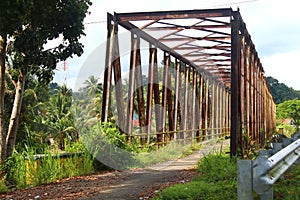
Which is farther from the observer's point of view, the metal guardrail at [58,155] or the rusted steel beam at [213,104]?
the rusted steel beam at [213,104]

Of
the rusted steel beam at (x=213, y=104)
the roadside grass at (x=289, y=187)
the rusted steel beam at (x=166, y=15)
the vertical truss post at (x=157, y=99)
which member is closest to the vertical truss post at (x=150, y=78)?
the vertical truss post at (x=157, y=99)

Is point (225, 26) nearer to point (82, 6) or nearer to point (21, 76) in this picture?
point (82, 6)

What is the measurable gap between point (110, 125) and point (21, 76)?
2479 millimetres

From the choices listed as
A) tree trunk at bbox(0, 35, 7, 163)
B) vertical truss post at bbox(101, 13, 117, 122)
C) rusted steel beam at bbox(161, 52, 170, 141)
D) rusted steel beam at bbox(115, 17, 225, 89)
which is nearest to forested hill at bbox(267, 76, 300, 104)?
rusted steel beam at bbox(115, 17, 225, 89)

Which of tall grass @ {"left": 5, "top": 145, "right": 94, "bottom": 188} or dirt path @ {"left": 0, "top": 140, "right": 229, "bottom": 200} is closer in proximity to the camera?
dirt path @ {"left": 0, "top": 140, "right": 229, "bottom": 200}

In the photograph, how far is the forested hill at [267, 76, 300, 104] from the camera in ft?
349

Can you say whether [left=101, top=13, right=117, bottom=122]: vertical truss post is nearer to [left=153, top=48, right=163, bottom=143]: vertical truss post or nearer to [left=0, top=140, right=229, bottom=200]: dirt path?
[left=0, top=140, right=229, bottom=200]: dirt path

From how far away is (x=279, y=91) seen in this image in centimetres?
10744

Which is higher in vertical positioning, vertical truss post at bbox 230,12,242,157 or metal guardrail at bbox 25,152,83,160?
vertical truss post at bbox 230,12,242,157

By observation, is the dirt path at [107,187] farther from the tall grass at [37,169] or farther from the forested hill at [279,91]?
the forested hill at [279,91]

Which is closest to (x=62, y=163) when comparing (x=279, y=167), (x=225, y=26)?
(x=279, y=167)

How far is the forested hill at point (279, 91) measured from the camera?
106 metres

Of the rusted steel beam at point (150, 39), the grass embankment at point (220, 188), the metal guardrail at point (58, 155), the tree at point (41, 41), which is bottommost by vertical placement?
the grass embankment at point (220, 188)

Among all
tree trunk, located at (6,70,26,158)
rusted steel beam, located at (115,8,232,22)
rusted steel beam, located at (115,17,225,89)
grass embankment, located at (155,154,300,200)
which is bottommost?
grass embankment, located at (155,154,300,200)
